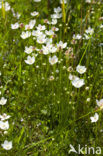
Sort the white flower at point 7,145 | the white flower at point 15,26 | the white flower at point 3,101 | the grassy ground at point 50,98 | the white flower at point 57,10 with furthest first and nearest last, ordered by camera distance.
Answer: the white flower at point 57,10, the white flower at point 15,26, the white flower at point 3,101, the grassy ground at point 50,98, the white flower at point 7,145

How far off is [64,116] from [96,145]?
0.33 metres

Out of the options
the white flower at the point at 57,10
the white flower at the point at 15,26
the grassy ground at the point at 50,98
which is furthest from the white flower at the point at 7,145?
the white flower at the point at 57,10

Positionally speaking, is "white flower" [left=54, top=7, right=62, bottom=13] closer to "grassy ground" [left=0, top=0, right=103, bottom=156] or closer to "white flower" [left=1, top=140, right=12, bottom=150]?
"grassy ground" [left=0, top=0, right=103, bottom=156]

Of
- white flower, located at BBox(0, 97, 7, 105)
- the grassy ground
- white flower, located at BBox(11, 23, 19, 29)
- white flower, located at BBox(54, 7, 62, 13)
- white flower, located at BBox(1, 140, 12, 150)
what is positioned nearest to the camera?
white flower, located at BBox(1, 140, 12, 150)

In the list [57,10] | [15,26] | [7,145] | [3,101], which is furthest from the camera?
[57,10]

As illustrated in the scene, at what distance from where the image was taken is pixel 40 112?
7.54 feet

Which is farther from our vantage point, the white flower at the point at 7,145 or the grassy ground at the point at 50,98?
the grassy ground at the point at 50,98

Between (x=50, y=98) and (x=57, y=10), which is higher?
(x=57, y=10)

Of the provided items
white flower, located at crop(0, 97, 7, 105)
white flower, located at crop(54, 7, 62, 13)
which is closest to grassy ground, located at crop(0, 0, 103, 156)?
white flower, located at crop(0, 97, 7, 105)

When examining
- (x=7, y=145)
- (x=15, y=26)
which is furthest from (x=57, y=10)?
(x=7, y=145)

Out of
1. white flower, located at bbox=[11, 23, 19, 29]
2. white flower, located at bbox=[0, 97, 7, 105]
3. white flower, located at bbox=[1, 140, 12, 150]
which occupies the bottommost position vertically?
white flower, located at bbox=[1, 140, 12, 150]

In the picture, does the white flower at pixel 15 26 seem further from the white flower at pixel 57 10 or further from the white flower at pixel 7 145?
the white flower at pixel 7 145

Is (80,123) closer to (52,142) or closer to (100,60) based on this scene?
(52,142)

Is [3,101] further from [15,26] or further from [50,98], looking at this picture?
[15,26]
